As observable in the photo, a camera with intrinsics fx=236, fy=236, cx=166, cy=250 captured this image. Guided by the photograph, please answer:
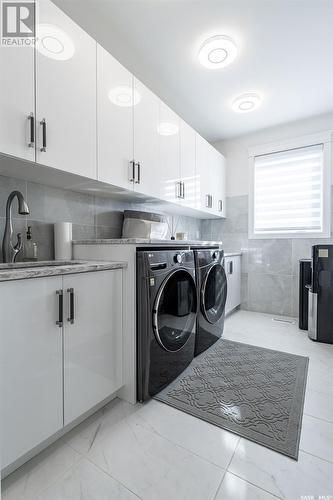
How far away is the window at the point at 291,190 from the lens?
115 inches

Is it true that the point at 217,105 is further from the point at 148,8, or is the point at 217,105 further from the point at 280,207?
the point at 280,207

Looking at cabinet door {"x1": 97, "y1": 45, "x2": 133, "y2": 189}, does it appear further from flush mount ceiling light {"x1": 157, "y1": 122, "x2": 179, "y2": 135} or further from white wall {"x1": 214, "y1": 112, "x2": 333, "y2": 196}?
white wall {"x1": 214, "y1": 112, "x2": 333, "y2": 196}

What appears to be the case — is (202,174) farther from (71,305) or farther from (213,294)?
(71,305)

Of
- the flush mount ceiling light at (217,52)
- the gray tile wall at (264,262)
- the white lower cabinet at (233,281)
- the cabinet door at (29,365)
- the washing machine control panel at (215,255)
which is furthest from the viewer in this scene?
the gray tile wall at (264,262)

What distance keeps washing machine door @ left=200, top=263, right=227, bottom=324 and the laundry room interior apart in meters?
0.03

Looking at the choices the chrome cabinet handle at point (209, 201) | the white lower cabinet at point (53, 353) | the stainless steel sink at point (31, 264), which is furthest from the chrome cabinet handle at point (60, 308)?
the chrome cabinet handle at point (209, 201)

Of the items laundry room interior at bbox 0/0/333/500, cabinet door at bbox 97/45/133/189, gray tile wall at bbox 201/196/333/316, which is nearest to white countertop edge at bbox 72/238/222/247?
laundry room interior at bbox 0/0/333/500

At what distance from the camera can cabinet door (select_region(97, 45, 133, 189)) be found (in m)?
1.51

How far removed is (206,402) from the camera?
1415 millimetres

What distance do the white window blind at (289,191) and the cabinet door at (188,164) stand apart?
48.0 inches

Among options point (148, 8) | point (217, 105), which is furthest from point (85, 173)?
point (217, 105)

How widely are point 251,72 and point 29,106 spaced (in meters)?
1.90

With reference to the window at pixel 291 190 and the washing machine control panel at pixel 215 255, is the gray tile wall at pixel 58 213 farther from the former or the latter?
the window at pixel 291 190

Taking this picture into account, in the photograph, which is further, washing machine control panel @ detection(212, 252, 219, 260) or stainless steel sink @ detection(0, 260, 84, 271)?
washing machine control panel @ detection(212, 252, 219, 260)
